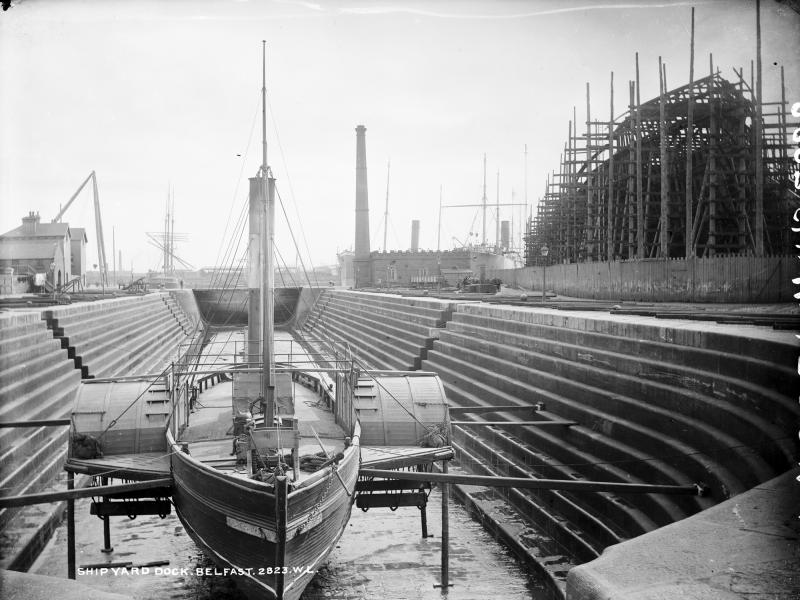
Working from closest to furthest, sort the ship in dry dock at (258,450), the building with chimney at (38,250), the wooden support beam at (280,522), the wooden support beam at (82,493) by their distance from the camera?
the wooden support beam at (280,522)
the ship in dry dock at (258,450)
the wooden support beam at (82,493)
the building with chimney at (38,250)

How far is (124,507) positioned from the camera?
11727 millimetres

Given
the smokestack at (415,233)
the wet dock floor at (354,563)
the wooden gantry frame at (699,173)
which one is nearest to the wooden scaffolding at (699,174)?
the wooden gantry frame at (699,173)

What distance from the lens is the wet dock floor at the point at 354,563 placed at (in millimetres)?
11492

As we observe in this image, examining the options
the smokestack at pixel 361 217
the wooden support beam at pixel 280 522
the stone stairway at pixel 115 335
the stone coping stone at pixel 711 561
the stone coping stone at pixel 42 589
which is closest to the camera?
the stone coping stone at pixel 711 561

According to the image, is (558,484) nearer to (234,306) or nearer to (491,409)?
(491,409)

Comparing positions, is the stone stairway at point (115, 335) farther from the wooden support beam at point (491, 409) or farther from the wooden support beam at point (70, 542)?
the wooden support beam at point (491, 409)

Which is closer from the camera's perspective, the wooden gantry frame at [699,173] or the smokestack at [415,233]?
the wooden gantry frame at [699,173]

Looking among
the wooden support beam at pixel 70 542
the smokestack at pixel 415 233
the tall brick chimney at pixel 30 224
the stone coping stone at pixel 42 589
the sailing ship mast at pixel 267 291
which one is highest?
the smokestack at pixel 415 233

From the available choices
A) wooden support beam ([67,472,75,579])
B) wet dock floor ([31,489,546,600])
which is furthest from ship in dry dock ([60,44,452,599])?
wet dock floor ([31,489,546,600])

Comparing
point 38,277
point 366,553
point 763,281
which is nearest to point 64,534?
point 366,553

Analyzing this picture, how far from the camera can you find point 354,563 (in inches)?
502

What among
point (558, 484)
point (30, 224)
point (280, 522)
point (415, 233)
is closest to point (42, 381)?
point (280, 522)

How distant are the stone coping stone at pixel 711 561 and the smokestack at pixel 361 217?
62.1m

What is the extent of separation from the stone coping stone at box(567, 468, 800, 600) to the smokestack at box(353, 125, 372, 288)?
62.1m
